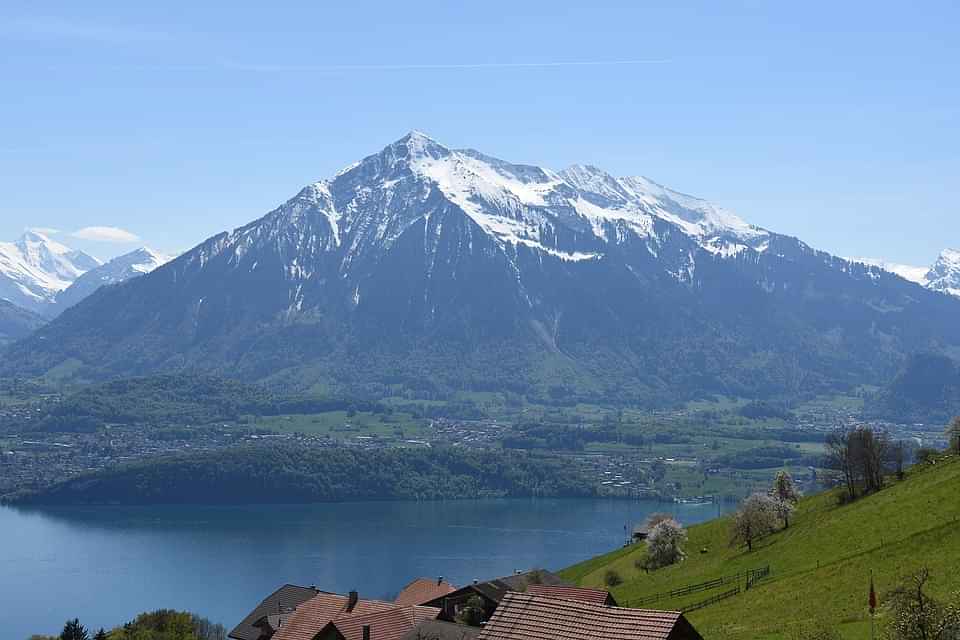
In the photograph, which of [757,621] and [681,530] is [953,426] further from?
[757,621]

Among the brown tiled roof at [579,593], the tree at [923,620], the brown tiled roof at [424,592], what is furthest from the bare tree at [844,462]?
the tree at [923,620]

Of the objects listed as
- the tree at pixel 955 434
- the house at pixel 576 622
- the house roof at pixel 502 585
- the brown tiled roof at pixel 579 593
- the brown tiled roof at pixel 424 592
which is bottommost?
the brown tiled roof at pixel 424 592

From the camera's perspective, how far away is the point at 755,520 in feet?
294

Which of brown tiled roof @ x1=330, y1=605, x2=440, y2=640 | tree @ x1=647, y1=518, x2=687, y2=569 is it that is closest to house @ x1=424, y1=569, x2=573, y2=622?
brown tiled roof @ x1=330, y1=605, x2=440, y2=640

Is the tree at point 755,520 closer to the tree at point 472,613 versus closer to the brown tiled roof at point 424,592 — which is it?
the brown tiled roof at point 424,592

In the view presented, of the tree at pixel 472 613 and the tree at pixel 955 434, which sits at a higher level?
the tree at pixel 955 434

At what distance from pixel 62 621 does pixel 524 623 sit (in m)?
136

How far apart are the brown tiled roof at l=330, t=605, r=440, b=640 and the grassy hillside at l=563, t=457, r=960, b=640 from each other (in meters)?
13.8

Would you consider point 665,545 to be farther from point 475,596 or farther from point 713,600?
point 475,596

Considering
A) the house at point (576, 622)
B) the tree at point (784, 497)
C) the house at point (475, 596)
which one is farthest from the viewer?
the tree at point (784, 497)

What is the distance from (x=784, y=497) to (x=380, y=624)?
205 ft

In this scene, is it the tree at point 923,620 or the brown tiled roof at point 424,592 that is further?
the brown tiled roof at point 424,592

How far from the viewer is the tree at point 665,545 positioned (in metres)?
101

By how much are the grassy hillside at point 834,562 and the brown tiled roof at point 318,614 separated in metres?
16.0
